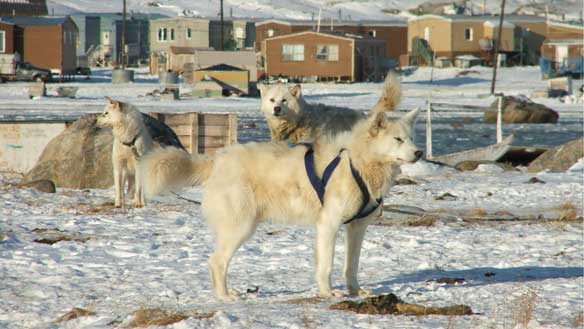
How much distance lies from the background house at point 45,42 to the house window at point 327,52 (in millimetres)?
16999

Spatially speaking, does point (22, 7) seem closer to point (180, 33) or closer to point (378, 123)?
point (180, 33)

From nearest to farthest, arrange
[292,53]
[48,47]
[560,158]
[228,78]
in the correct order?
[560,158], [228,78], [48,47], [292,53]

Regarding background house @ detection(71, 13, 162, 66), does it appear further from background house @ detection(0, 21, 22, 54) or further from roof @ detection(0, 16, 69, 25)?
background house @ detection(0, 21, 22, 54)

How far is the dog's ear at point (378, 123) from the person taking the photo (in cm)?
808

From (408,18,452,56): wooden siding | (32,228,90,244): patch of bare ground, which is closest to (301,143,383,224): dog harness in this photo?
(32,228,90,244): patch of bare ground

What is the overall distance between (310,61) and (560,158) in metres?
50.9

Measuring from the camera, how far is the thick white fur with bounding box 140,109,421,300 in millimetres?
7977

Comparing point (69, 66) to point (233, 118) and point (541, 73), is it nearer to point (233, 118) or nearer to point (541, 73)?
point (541, 73)

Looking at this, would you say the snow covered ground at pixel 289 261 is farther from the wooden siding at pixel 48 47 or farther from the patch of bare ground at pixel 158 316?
the wooden siding at pixel 48 47

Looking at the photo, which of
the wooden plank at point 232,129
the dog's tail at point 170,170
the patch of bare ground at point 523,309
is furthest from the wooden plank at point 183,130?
the patch of bare ground at point 523,309

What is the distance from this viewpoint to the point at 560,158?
2262 cm

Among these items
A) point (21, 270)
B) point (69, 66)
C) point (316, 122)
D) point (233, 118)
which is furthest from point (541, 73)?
point (21, 270)

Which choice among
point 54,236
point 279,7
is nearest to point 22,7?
point 279,7

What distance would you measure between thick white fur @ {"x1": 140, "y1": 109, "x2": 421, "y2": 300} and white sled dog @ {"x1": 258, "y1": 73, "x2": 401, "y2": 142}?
4763 mm
